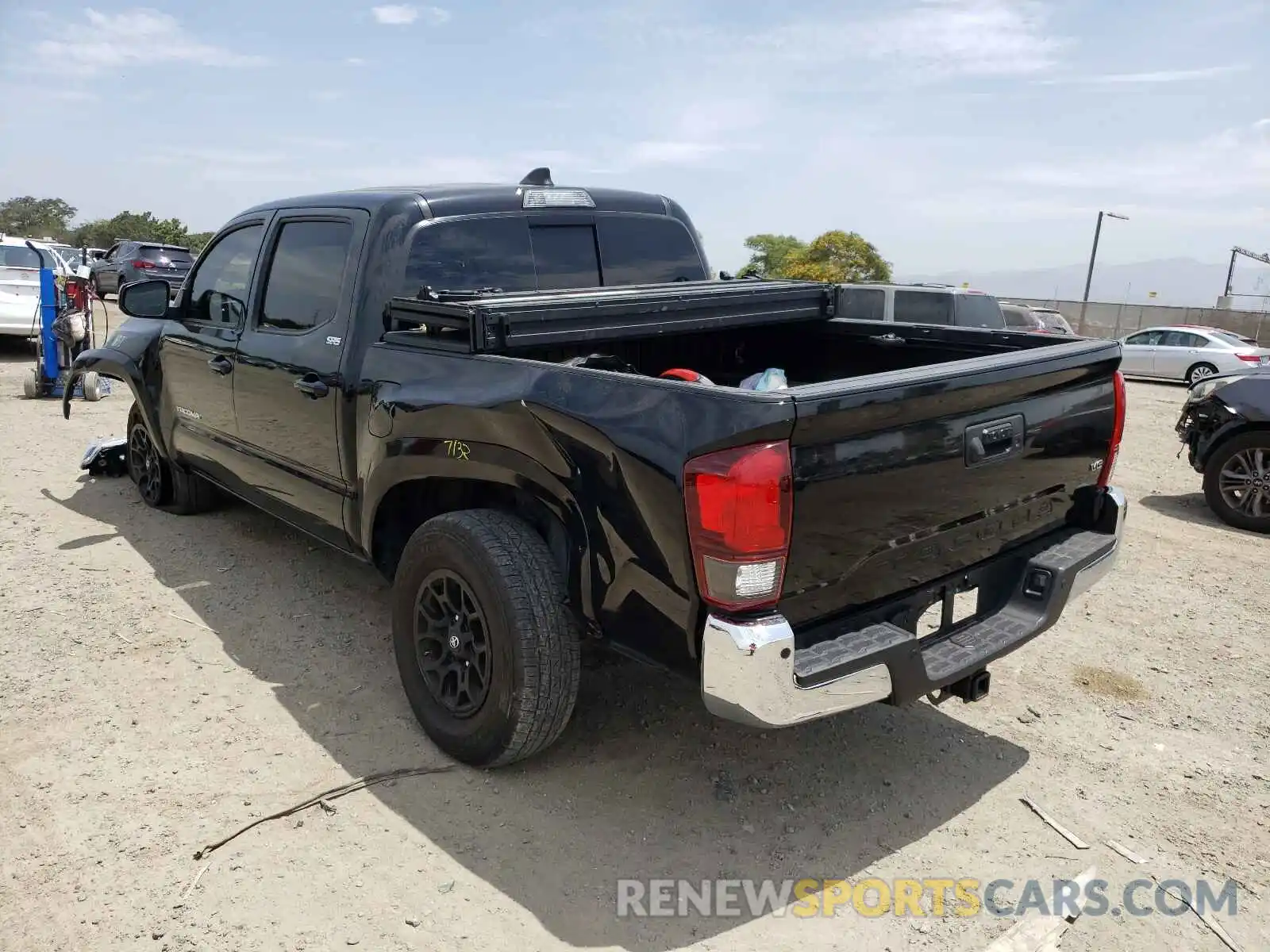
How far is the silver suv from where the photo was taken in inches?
438

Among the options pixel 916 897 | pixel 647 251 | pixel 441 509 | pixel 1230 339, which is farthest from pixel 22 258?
pixel 1230 339

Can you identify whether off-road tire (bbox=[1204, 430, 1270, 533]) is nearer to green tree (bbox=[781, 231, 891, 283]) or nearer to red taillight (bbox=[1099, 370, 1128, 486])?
red taillight (bbox=[1099, 370, 1128, 486])

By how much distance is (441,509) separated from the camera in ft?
11.8

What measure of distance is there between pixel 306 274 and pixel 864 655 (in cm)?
299

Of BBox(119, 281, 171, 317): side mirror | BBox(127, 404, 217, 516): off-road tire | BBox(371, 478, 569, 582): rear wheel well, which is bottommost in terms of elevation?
BBox(127, 404, 217, 516): off-road tire

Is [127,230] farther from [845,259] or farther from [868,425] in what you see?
[868,425]

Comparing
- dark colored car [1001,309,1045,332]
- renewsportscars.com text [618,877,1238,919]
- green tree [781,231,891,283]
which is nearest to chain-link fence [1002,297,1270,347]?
green tree [781,231,891,283]

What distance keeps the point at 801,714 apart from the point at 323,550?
382 cm

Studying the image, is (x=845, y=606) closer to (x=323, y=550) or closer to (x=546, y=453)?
(x=546, y=453)

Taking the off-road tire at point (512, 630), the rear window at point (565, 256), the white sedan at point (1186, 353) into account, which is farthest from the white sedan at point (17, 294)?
the white sedan at point (1186, 353)

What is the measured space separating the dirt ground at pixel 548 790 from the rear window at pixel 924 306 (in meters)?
6.88

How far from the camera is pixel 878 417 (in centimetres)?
249

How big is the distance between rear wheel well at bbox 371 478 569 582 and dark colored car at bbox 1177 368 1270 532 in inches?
232

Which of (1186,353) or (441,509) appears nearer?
(441,509)
